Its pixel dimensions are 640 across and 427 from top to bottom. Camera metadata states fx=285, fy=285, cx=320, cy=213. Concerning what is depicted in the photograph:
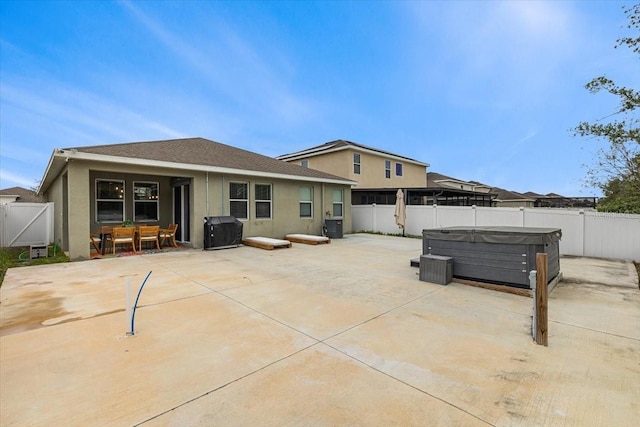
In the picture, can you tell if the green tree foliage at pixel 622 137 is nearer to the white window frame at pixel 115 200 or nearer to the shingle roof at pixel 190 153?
the shingle roof at pixel 190 153

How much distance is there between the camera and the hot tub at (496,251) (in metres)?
4.92

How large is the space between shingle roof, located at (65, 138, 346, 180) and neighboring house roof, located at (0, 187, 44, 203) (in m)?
18.3

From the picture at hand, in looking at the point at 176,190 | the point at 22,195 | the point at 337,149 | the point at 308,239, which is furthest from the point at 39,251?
the point at 22,195

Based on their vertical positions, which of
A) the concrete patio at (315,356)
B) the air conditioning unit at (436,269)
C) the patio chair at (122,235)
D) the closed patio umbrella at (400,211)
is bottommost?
the concrete patio at (315,356)

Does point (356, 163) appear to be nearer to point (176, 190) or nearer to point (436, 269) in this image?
point (176, 190)

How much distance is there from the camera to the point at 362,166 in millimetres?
18703

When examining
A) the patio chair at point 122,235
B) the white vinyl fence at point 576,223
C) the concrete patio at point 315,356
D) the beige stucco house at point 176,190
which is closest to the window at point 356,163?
the beige stucco house at point 176,190

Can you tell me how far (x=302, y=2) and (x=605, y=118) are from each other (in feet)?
44.6

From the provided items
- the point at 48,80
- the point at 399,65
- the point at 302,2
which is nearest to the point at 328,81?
the point at 399,65

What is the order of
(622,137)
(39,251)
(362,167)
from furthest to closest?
(362,167) → (39,251) → (622,137)

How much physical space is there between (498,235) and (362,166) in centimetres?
1402

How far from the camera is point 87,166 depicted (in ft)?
26.6

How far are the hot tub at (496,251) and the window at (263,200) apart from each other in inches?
298

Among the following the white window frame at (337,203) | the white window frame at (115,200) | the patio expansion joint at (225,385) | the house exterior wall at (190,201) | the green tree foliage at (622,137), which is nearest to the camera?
the patio expansion joint at (225,385)
